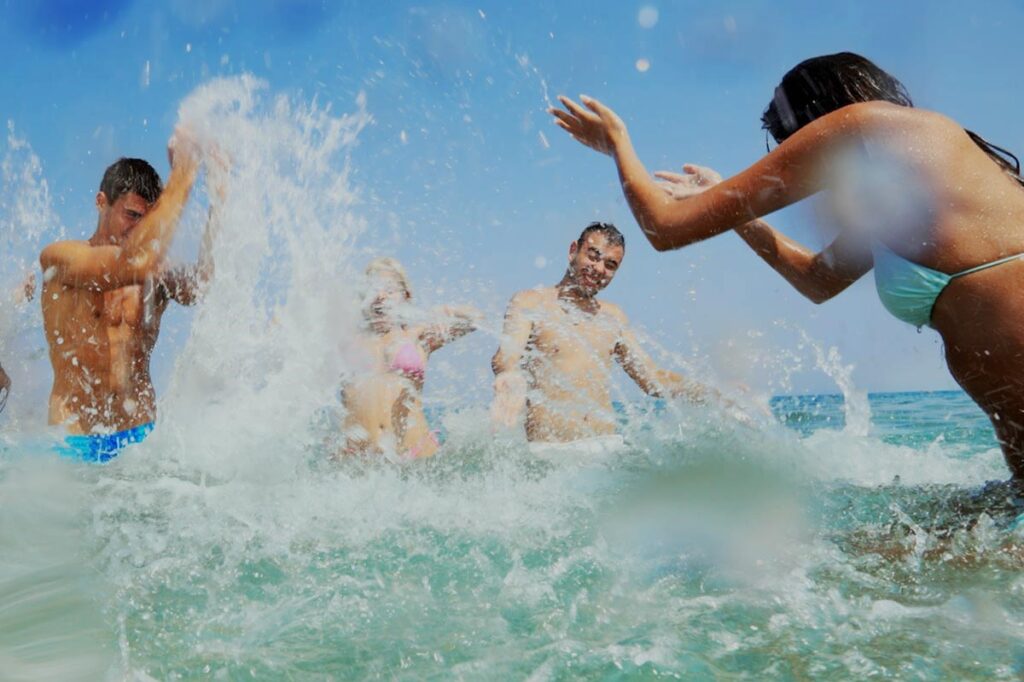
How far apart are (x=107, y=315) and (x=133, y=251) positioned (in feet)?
2.14

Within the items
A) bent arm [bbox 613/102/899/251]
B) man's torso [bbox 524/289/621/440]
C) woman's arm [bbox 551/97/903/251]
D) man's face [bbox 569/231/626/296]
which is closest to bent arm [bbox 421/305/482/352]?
man's torso [bbox 524/289/621/440]

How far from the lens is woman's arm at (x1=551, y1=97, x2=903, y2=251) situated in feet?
8.39

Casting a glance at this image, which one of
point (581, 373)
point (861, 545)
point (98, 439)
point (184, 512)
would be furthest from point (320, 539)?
point (581, 373)

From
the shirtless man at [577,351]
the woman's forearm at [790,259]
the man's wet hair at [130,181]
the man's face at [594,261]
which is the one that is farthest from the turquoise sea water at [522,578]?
the man's face at [594,261]

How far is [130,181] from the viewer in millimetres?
5004

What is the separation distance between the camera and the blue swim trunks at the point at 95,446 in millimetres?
5008

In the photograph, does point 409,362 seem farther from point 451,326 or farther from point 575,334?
point 575,334

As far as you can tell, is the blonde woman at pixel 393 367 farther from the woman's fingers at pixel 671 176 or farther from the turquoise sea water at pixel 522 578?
the woman's fingers at pixel 671 176

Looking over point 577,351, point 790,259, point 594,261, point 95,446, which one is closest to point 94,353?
point 95,446

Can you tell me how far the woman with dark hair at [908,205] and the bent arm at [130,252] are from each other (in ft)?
9.32

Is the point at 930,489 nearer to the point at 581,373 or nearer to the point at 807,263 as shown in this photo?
the point at 807,263

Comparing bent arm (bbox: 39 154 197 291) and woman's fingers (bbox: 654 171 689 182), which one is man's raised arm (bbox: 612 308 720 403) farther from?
bent arm (bbox: 39 154 197 291)

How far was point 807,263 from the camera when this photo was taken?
3.59 metres

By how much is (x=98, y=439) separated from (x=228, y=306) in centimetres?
113
